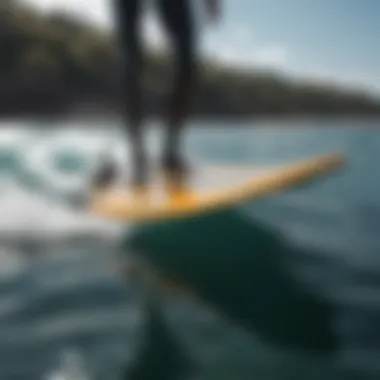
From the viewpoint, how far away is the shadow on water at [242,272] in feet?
5.05

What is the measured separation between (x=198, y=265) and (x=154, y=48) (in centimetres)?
50

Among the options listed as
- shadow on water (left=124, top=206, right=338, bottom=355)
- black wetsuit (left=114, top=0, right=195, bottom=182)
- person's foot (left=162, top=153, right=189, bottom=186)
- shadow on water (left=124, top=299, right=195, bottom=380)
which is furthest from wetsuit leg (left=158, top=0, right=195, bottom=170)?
shadow on water (left=124, top=299, right=195, bottom=380)

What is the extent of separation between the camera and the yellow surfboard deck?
1.58m

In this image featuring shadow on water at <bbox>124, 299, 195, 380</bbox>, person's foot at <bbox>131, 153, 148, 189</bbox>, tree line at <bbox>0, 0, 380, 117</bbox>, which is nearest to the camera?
shadow on water at <bbox>124, 299, 195, 380</bbox>

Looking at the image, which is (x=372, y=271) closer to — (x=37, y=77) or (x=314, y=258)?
(x=314, y=258)

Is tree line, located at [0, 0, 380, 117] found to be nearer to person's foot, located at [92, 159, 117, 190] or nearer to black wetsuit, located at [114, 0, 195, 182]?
black wetsuit, located at [114, 0, 195, 182]

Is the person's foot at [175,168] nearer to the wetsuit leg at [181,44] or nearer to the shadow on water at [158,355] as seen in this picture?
the wetsuit leg at [181,44]

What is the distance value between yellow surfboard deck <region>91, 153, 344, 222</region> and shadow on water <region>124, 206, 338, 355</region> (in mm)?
29

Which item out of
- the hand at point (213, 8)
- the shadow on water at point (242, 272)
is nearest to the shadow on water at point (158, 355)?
the shadow on water at point (242, 272)

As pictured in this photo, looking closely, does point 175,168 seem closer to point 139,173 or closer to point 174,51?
point 139,173

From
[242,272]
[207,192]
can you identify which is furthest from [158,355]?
[207,192]

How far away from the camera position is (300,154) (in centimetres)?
161

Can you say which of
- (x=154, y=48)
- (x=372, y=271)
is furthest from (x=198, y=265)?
(x=154, y=48)

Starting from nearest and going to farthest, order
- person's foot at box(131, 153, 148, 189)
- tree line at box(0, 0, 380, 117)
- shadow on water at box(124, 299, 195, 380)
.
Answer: shadow on water at box(124, 299, 195, 380) < tree line at box(0, 0, 380, 117) < person's foot at box(131, 153, 148, 189)
